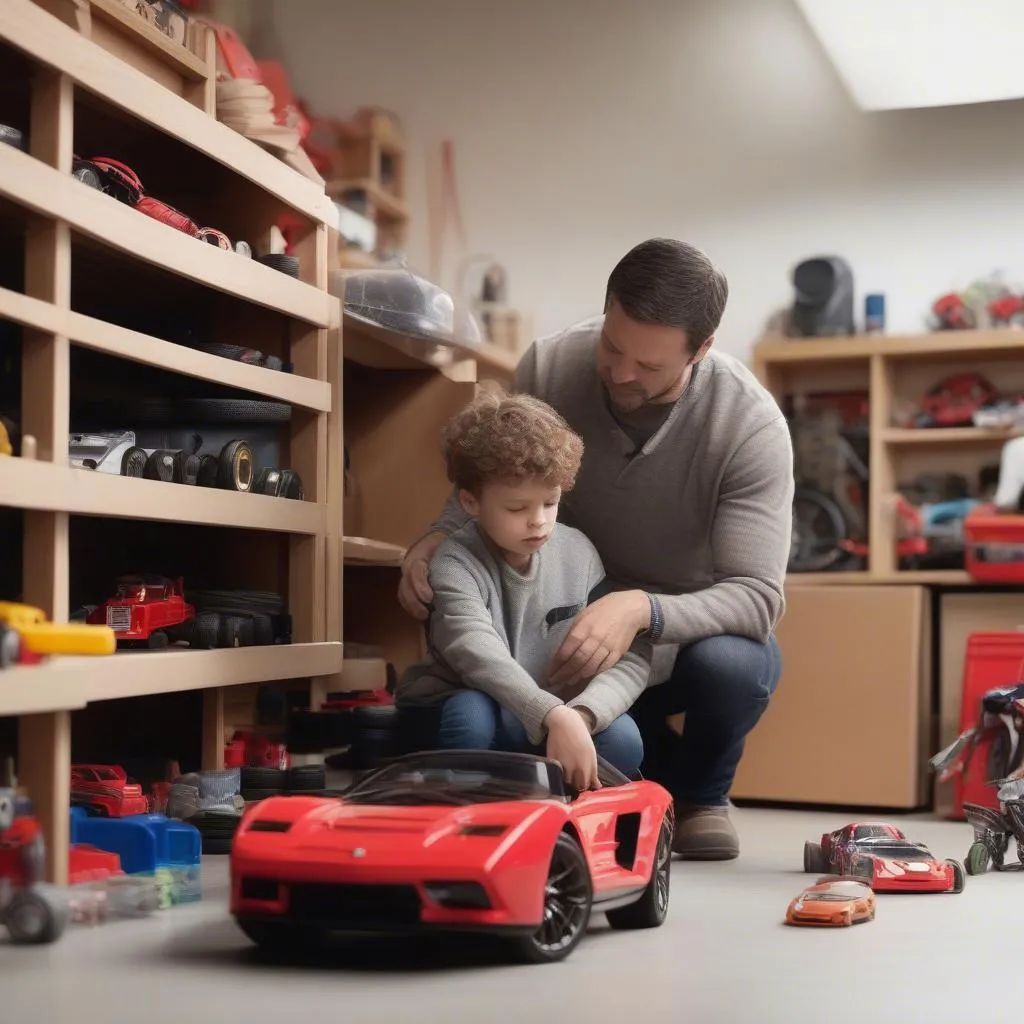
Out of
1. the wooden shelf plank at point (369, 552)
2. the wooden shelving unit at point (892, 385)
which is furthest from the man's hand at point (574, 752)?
the wooden shelving unit at point (892, 385)

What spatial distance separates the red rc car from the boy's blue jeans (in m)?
0.45

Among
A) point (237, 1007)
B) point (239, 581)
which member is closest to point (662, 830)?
point (237, 1007)

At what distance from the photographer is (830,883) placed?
1.77 meters

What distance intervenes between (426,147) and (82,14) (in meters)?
2.43

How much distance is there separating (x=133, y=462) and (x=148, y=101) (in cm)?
49

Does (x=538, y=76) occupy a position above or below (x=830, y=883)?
above

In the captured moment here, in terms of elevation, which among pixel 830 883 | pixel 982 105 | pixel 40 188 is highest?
pixel 982 105

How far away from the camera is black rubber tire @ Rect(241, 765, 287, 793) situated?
2.28 m

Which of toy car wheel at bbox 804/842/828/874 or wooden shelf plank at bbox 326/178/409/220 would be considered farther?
wooden shelf plank at bbox 326/178/409/220

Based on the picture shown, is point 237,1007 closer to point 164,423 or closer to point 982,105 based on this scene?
point 164,423

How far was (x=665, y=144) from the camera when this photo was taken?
4004 mm

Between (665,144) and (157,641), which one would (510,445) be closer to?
(157,641)

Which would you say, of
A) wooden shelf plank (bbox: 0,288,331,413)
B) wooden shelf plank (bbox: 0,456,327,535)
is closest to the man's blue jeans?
wooden shelf plank (bbox: 0,456,327,535)

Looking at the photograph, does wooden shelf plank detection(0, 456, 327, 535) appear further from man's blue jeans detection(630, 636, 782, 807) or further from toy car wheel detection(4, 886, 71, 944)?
man's blue jeans detection(630, 636, 782, 807)
